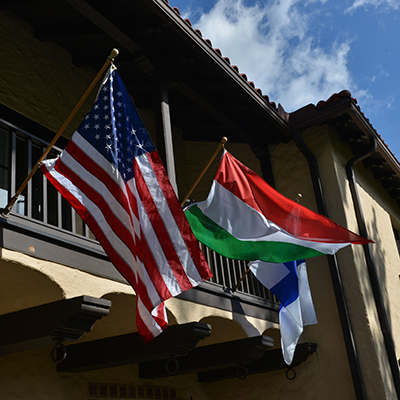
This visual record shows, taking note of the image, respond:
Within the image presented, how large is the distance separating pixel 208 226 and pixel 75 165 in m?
1.79

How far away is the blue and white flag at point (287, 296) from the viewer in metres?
6.42

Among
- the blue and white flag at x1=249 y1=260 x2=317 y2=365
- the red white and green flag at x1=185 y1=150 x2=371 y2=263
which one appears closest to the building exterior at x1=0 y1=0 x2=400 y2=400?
the blue and white flag at x1=249 y1=260 x2=317 y2=365

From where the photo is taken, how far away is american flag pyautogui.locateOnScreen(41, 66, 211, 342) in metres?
3.90

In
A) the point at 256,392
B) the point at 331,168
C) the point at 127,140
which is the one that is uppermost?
the point at 331,168

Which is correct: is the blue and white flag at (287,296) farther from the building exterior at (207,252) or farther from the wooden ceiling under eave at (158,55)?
the wooden ceiling under eave at (158,55)

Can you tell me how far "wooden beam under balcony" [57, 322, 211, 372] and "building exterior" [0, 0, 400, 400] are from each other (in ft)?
0.05

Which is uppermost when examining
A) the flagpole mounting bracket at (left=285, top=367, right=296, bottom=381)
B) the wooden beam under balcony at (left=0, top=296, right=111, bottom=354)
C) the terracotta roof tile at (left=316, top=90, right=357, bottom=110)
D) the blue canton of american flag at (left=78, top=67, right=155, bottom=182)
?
the terracotta roof tile at (left=316, top=90, right=357, bottom=110)

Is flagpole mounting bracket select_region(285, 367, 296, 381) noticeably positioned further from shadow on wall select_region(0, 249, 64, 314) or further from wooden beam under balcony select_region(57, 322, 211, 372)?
shadow on wall select_region(0, 249, 64, 314)

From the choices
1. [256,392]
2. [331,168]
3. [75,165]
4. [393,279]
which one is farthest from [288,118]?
[75,165]

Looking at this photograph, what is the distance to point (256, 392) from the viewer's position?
8320 mm

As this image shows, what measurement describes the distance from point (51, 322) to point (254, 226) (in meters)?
2.21

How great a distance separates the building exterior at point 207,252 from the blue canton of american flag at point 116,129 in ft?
2.83

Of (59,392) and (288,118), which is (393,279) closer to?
(288,118)

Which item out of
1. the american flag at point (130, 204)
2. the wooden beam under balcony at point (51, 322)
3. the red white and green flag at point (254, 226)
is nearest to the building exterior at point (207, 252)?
the wooden beam under balcony at point (51, 322)
